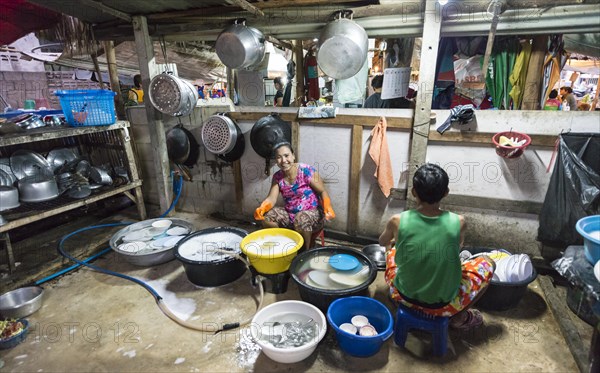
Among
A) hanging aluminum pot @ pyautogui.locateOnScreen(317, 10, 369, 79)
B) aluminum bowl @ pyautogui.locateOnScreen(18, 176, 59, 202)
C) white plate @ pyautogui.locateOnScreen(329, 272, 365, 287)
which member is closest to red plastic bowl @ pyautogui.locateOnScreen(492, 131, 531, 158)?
hanging aluminum pot @ pyautogui.locateOnScreen(317, 10, 369, 79)

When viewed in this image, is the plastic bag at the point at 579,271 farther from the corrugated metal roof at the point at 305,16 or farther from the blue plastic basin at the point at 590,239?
the corrugated metal roof at the point at 305,16

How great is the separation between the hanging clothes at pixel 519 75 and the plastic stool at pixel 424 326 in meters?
2.39

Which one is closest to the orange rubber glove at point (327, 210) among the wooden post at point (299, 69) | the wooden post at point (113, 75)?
the wooden post at point (299, 69)

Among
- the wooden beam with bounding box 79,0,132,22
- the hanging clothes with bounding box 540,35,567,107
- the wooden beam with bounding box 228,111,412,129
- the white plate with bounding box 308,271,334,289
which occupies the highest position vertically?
the wooden beam with bounding box 79,0,132,22

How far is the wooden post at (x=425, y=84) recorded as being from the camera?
290 centimetres

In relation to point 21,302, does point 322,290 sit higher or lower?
higher

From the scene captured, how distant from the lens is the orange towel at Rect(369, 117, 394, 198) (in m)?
3.46

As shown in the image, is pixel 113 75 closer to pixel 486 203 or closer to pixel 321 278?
pixel 321 278

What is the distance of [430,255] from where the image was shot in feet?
6.56

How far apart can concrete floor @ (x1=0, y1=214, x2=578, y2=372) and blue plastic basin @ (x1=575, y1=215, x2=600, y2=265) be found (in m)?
0.98

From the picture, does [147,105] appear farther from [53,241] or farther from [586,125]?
[586,125]

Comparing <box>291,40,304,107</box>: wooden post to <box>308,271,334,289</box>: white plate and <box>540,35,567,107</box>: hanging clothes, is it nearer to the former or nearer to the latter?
<box>540,35,567,107</box>: hanging clothes

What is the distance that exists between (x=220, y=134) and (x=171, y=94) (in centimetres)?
82

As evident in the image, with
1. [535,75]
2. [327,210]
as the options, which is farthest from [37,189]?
[535,75]
